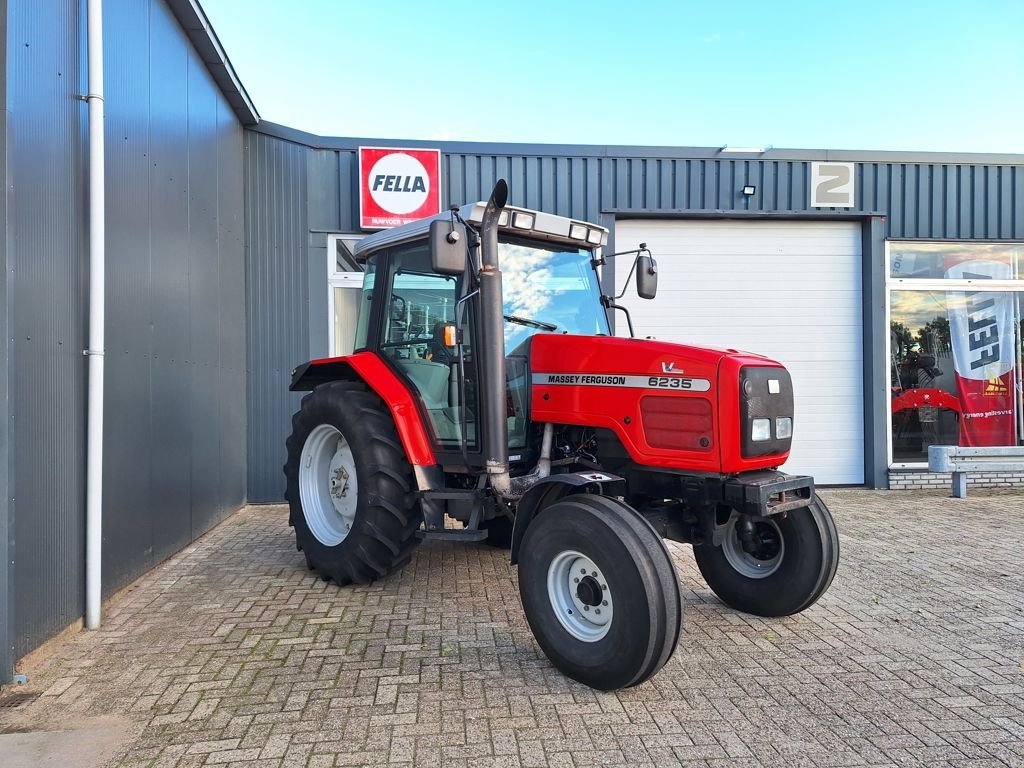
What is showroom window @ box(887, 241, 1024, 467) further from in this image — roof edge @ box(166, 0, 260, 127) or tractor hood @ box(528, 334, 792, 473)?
roof edge @ box(166, 0, 260, 127)

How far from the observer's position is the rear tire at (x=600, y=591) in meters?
2.93

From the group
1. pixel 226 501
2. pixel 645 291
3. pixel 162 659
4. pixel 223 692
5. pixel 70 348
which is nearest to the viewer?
pixel 223 692

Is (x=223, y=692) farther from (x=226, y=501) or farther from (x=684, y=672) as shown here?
(x=226, y=501)

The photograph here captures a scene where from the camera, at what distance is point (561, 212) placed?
330 inches

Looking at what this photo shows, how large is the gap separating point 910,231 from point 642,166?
143 inches

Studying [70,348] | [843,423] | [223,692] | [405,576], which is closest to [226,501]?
[405,576]

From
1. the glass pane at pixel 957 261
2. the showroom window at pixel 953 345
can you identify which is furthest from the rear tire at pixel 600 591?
the glass pane at pixel 957 261

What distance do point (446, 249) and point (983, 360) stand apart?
28.7ft

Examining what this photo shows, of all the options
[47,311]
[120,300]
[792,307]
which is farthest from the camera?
[792,307]

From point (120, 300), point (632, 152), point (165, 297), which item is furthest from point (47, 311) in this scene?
point (632, 152)

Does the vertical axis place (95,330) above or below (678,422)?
above

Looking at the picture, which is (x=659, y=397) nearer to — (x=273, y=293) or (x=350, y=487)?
(x=350, y=487)

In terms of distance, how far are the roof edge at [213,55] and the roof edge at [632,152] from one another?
38 centimetres

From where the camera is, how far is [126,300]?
15.1ft
